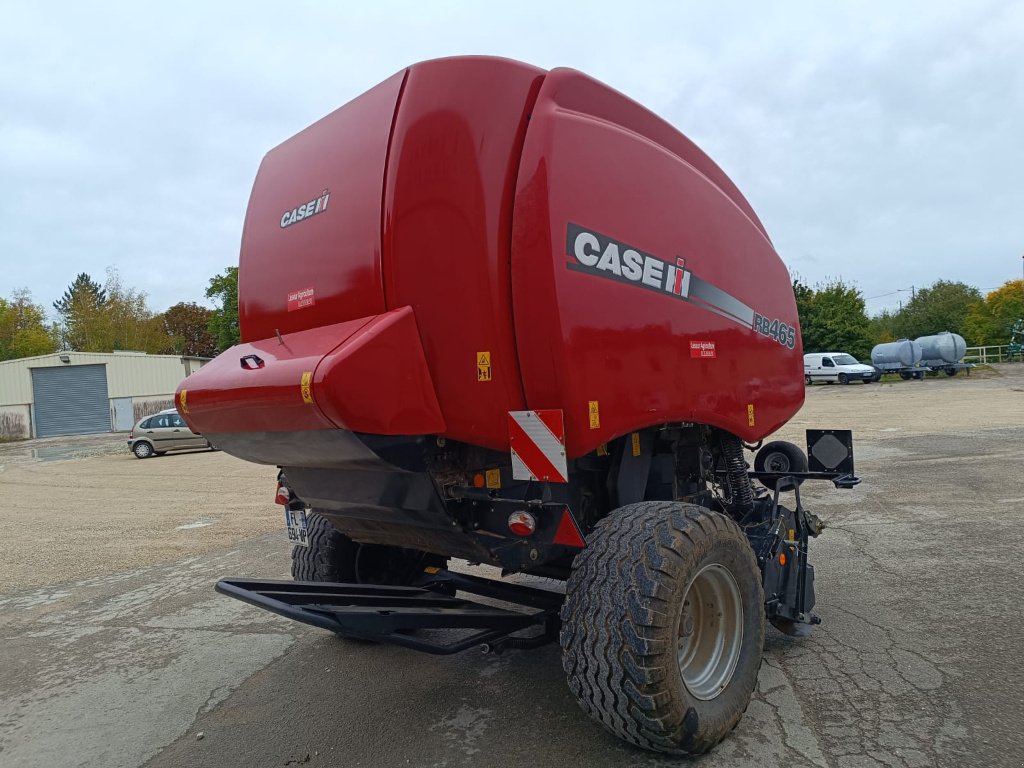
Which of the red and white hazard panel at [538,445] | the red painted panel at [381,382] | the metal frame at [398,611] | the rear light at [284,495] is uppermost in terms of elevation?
the red painted panel at [381,382]

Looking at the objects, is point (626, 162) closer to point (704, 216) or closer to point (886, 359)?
point (704, 216)

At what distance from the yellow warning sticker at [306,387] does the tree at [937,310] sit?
63829 mm

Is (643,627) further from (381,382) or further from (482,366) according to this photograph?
(381,382)

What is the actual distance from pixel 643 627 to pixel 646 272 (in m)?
1.62

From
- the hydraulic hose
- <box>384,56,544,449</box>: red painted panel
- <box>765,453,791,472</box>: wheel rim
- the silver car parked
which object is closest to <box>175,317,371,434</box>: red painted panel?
<box>384,56,544,449</box>: red painted panel

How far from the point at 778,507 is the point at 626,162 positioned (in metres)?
2.39

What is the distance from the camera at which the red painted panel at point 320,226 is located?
310 centimetres

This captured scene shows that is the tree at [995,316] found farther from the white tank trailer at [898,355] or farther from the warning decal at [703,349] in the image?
the warning decal at [703,349]

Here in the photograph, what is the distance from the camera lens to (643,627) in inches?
110

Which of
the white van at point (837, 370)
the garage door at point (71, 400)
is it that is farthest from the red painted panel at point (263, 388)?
the garage door at point (71, 400)

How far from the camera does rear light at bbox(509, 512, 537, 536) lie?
3105 millimetres

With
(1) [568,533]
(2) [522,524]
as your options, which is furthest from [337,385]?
(1) [568,533]

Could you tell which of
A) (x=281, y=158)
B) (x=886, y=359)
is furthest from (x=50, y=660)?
(x=886, y=359)

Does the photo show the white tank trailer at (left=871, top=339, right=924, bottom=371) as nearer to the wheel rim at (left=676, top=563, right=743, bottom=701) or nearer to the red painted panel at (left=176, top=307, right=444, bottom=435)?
the wheel rim at (left=676, top=563, right=743, bottom=701)
